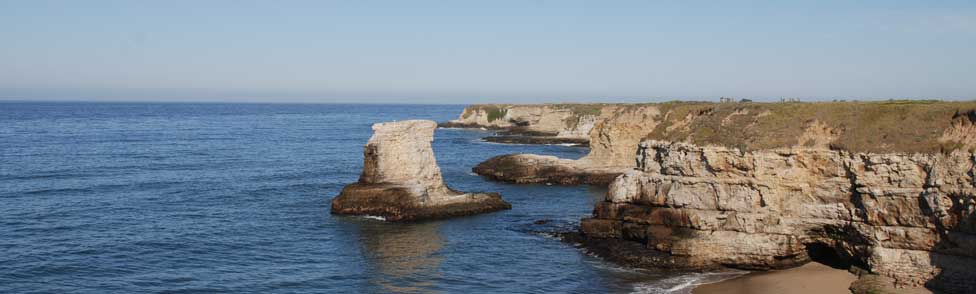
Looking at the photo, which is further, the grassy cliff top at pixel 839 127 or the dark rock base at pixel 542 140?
the dark rock base at pixel 542 140

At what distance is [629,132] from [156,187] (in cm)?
3609

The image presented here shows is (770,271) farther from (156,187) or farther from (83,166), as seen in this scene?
(83,166)

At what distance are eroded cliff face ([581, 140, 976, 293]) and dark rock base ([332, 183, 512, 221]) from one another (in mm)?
10376

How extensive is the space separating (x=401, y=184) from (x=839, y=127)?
80.8ft

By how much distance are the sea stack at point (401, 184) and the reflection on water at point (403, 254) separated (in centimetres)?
231

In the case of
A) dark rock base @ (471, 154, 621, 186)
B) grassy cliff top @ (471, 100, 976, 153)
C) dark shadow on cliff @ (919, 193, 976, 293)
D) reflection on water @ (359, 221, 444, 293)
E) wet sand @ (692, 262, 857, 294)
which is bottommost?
reflection on water @ (359, 221, 444, 293)

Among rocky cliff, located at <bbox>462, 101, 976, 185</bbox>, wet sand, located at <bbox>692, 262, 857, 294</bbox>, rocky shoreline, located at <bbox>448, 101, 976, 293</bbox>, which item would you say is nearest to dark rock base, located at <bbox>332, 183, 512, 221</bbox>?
rocky shoreline, located at <bbox>448, 101, 976, 293</bbox>

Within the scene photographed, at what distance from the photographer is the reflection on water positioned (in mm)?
31703

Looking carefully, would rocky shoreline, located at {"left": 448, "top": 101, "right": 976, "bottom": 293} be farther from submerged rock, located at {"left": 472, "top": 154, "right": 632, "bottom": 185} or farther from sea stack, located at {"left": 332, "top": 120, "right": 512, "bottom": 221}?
submerged rock, located at {"left": 472, "top": 154, "right": 632, "bottom": 185}

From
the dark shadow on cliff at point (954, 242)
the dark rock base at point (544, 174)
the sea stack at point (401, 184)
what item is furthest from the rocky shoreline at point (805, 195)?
the dark rock base at point (544, 174)

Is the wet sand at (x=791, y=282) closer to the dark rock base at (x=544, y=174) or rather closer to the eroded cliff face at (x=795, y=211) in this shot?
the eroded cliff face at (x=795, y=211)

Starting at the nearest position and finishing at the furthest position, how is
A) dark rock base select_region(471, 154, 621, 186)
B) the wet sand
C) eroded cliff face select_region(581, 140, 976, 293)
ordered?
eroded cliff face select_region(581, 140, 976, 293) → the wet sand → dark rock base select_region(471, 154, 621, 186)

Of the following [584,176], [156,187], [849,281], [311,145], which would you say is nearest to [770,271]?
[849,281]

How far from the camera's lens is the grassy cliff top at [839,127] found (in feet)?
94.2
